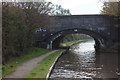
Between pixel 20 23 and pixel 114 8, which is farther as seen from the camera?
pixel 114 8

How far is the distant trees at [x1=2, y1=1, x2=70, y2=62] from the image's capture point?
23281mm

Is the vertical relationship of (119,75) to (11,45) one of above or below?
below

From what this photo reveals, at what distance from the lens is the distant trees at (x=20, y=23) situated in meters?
23.3

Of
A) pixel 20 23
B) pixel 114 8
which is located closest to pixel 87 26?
pixel 114 8

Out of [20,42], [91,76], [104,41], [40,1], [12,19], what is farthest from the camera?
[104,41]

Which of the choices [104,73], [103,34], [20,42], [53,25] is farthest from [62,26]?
[104,73]

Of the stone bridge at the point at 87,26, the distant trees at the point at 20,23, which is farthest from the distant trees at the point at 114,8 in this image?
the distant trees at the point at 20,23

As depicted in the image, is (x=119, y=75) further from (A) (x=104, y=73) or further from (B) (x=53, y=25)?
(B) (x=53, y=25)

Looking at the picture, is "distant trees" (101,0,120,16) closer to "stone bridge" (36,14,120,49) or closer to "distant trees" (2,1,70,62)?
"stone bridge" (36,14,120,49)

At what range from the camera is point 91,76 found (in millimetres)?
20609

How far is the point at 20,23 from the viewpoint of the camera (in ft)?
96.2

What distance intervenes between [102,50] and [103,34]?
337cm

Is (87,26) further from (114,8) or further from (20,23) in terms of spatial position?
(20,23)

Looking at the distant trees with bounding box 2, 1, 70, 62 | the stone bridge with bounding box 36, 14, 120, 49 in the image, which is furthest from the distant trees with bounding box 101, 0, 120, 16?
the distant trees with bounding box 2, 1, 70, 62
